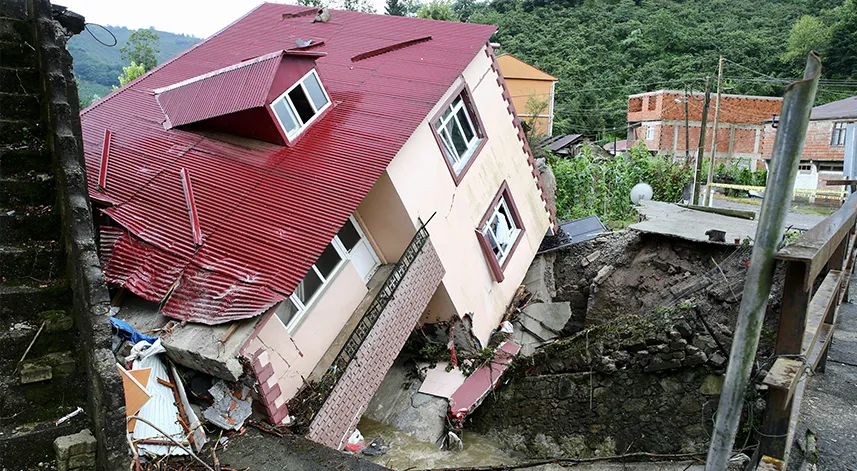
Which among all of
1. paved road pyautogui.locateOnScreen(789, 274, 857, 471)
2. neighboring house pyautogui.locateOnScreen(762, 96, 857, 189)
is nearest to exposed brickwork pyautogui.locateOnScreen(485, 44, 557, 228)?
paved road pyautogui.locateOnScreen(789, 274, 857, 471)

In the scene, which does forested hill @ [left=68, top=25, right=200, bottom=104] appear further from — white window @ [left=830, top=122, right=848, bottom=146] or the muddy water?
the muddy water

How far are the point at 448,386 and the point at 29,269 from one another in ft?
23.9

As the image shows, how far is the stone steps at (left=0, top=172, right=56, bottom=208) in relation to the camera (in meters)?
3.73

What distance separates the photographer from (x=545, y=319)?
13.1 meters

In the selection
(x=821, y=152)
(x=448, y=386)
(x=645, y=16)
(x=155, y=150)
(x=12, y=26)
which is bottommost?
(x=821, y=152)

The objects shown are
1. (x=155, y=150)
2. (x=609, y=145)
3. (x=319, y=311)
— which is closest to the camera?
(x=319, y=311)

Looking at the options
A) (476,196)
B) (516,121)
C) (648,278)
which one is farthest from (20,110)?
(648,278)

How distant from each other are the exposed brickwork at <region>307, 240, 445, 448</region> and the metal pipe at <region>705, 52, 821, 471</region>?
17.8ft

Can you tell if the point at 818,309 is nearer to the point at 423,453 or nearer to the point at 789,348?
the point at 789,348

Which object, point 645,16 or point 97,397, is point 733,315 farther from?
point 645,16

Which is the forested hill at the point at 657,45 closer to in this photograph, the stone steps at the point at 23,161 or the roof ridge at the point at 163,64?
the roof ridge at the point at 163,64

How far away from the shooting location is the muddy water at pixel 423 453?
7.95 meters

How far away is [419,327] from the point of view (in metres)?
11.0

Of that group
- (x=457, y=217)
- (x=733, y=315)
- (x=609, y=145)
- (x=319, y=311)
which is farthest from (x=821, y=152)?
(x=319, y=311)
